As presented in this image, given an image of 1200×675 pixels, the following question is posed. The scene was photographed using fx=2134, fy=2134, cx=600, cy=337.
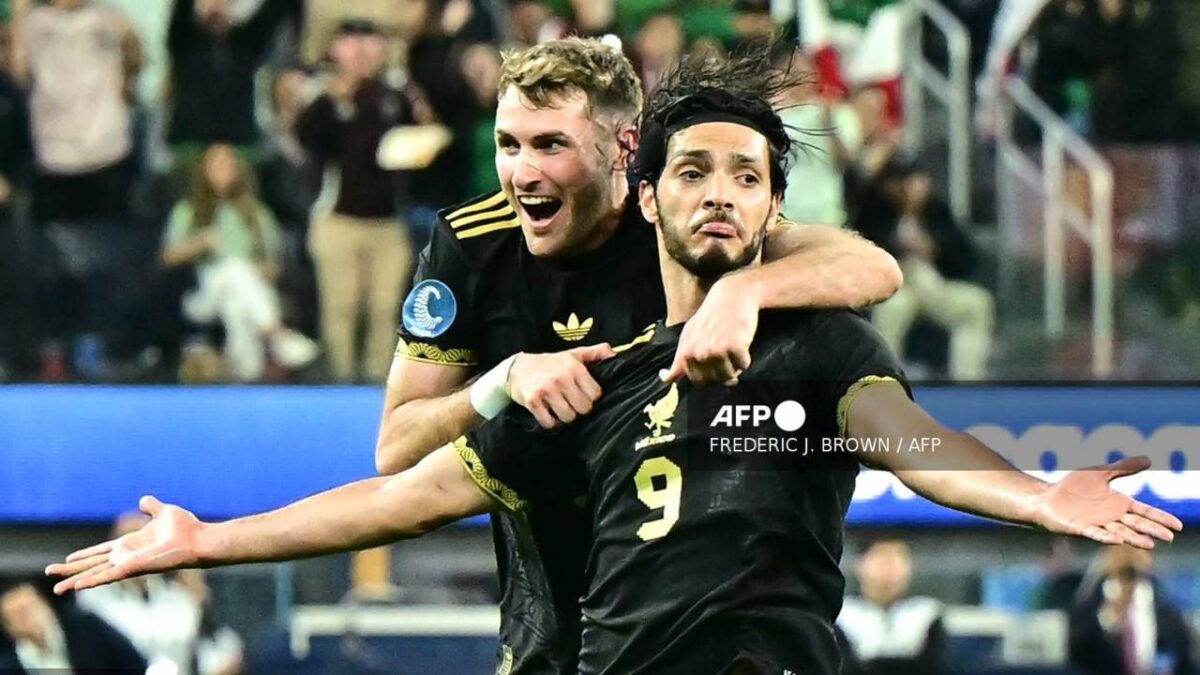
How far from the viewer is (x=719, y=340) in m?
3.88

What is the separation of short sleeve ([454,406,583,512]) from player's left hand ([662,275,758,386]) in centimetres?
33

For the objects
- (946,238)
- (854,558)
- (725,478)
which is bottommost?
(854,558)

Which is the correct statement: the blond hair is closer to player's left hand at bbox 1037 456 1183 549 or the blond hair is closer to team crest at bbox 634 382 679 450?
team crest at bbox 634 382 679 450

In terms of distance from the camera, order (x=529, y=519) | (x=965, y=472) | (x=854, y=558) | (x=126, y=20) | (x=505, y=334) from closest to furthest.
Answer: (x=965, y=472)
(x=529, y=519)
(x=505, y=334)
(x=854, y=558)
(x=126, y=20)

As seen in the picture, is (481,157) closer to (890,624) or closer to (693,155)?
(890,624)

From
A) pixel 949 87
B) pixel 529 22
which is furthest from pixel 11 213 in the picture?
pixel 949 87

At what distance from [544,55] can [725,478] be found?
1.42m

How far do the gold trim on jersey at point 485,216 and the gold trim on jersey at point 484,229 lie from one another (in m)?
0.02

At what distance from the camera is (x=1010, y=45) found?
979 centimetres

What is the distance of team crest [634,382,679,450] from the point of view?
4023 mm

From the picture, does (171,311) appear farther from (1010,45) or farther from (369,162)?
(1010,45)

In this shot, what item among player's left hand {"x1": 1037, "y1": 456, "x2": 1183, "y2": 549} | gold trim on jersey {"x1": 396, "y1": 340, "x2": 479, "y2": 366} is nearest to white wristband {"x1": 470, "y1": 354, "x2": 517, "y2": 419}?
gold trim on jersey {"x1": 396, "y1": 340, "x2": 479, "y2": 366}

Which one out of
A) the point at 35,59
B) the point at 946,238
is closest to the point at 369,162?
the point at 35,59

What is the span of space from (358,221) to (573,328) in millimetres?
4892
